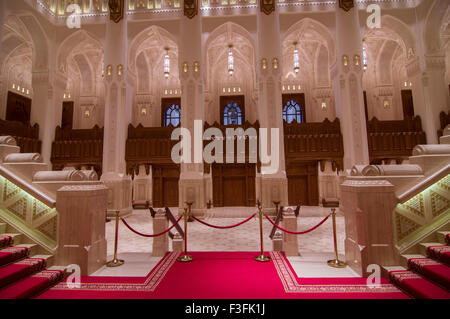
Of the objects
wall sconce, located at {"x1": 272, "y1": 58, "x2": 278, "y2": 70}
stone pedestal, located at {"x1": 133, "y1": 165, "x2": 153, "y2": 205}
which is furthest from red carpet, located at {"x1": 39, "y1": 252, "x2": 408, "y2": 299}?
stone pedestal, located at {"x1": 133, "y1": 165, "x2": 153, "y2": 205}

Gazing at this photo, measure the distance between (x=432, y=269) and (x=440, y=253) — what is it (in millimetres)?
364

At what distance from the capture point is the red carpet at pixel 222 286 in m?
3.08

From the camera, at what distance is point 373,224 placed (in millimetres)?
3672

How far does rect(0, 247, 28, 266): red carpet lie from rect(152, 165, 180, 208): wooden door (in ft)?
35.7

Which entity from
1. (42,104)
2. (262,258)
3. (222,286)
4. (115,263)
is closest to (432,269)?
(262,258)

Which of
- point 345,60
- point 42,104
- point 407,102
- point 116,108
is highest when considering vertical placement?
point 345,60

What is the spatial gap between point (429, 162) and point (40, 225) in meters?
6.72

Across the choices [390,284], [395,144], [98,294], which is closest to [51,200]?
[98,294]

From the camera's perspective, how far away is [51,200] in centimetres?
396

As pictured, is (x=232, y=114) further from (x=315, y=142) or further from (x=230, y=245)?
(x=230, y=245)

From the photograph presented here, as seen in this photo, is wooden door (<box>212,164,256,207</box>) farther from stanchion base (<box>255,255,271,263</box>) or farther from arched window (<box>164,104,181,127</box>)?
stanchion base (<box>255,255,271,263</box>)

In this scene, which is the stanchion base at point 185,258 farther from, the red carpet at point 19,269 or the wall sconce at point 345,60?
the wall sconce at point 345,60

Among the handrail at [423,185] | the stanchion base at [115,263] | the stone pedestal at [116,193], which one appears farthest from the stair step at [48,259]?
the stone pedestal at [116,193]

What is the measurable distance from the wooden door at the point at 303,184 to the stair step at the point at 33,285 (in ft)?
41.5
